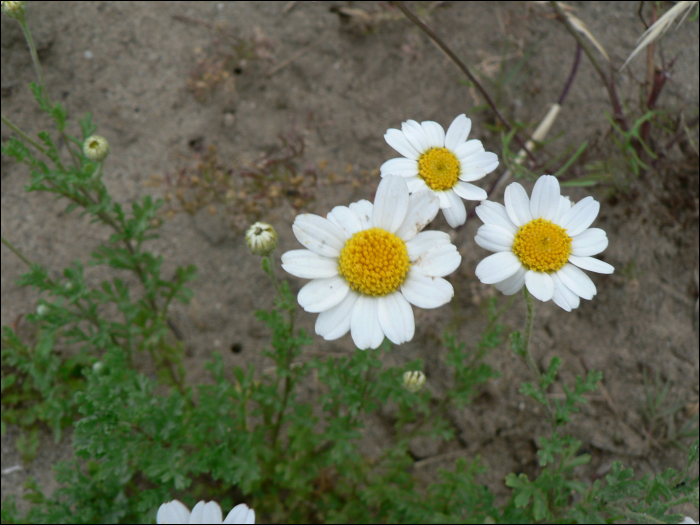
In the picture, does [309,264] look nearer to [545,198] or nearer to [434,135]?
[434,135]

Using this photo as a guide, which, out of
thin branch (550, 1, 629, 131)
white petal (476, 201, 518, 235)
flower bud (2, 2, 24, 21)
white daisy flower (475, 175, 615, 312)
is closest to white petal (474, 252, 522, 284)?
white daisy flower (475, 175, 615, 312)

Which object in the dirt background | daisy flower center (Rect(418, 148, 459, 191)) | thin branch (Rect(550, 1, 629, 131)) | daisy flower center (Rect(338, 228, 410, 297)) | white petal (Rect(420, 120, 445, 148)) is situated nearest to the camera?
daisy flower center (Rect(338, 228, 410, 297))

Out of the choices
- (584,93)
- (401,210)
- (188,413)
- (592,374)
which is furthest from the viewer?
(584,93)

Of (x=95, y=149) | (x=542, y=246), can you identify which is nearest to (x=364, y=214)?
(x=542, y=246)

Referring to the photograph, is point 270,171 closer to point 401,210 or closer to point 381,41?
point 381,41

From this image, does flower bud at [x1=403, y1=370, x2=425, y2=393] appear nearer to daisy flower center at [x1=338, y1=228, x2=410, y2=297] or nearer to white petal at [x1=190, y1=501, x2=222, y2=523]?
daisy flower center at [x1=338, y1=228, x2=410, y2=297]

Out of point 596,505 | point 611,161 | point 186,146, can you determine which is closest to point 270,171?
point 186,146
